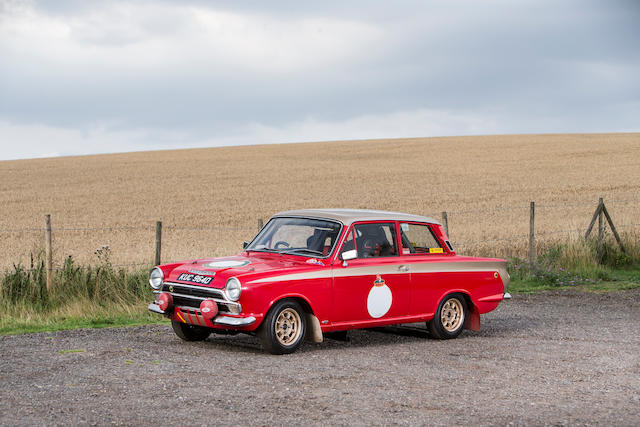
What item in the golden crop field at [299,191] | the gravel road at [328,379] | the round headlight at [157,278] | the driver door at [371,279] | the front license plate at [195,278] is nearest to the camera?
the gravel road at [328,379]

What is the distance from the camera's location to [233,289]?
853 cm

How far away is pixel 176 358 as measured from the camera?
8.55 m

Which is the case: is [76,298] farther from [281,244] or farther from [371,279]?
[371,279]

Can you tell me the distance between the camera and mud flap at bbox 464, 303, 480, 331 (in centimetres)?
1058

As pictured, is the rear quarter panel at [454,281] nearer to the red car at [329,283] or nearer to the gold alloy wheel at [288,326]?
the red car at [329,283]

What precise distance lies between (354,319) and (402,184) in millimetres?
34215

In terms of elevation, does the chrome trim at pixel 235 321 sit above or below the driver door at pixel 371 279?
below

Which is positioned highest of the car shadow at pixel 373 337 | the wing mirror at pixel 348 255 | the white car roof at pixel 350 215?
the white car roof at pixel 350 215

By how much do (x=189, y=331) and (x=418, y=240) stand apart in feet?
9.53

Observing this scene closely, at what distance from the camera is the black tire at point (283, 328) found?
8.67 m

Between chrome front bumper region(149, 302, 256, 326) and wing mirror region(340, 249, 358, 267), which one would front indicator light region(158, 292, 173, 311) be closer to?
chrome front bumper region(149, 302, 256, 326)

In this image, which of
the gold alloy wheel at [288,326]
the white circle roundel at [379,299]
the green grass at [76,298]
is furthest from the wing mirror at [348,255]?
the green grass at [76,298]

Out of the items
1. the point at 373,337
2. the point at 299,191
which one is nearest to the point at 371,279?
the point at 373,337

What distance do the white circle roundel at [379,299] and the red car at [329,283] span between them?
0.01 metres
